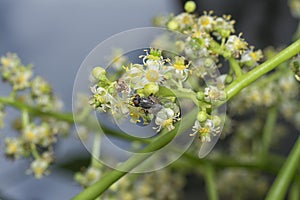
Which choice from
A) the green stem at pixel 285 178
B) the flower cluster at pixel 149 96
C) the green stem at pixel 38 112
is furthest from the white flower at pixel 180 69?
the green stem at pixel 38 112

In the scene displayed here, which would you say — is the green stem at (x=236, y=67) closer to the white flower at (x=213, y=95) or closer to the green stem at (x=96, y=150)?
the white flower at (x=213, y=95)

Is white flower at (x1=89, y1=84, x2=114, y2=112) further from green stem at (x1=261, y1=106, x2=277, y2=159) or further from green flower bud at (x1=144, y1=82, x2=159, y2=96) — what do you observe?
green stem at (x1=261, y1=106, x2=277, y2=159)

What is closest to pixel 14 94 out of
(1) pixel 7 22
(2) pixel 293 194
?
(2) pixel 293 194

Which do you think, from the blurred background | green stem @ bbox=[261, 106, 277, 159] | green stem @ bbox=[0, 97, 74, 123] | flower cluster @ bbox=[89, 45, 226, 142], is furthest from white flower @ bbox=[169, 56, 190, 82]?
the blurred background

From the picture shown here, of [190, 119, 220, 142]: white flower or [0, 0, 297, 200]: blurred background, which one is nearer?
[190, 119, 220, 142]: white flower

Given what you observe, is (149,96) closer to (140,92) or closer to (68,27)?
(140,92)

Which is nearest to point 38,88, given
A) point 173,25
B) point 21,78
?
point 21,78

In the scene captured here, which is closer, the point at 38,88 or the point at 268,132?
the point at 38,88
